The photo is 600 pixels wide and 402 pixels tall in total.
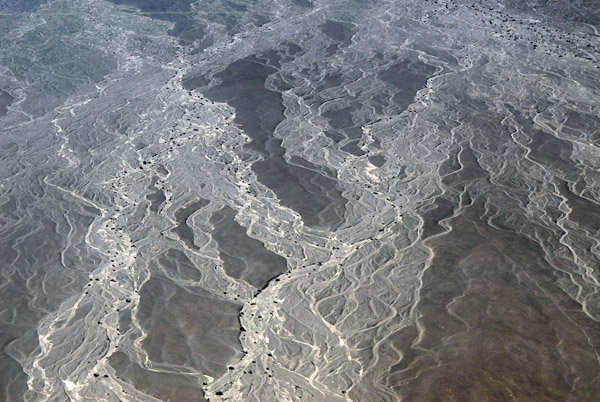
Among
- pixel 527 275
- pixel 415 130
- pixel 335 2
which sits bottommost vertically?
pixel 335 2

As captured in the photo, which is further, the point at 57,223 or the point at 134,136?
the point at 134,136

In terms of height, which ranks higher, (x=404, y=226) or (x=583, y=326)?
(x=583, y=326)

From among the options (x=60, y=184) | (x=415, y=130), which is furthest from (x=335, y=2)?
(x=60, y=184)

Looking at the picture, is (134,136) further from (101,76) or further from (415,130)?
(415,130)

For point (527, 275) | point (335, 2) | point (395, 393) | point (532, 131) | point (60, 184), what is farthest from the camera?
point (335, 2)

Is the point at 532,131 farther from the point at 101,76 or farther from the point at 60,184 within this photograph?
the point at 101,76

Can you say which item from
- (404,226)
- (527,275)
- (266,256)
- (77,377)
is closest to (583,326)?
(527,275)

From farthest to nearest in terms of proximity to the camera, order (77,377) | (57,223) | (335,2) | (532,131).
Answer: (335,2) → (532,131) → (57,223) → (77,377)
